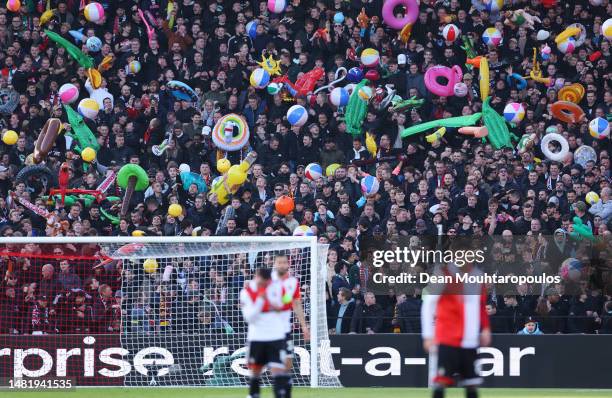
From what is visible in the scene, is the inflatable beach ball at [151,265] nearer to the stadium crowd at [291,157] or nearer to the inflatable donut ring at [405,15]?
the stadium crowd at [291,157]

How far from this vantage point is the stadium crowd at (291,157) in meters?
18.8

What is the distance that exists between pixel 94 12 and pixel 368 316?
31.4ft

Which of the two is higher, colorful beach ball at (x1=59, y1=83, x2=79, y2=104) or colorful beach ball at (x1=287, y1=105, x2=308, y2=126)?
colorful beach ball at (x1=59, y1=83, x2=79, y2=104)

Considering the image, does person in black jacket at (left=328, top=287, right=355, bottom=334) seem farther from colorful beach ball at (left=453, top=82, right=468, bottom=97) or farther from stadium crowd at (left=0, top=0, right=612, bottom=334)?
colorful beach ball at (left=453, top=82, right=468, bottom=97)

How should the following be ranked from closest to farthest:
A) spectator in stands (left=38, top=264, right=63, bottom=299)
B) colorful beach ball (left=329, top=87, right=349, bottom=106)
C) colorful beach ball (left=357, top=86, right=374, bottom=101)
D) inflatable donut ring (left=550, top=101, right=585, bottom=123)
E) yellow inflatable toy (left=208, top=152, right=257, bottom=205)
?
spectator in stands (left=38, top=264, right=63, bottom=299), yellow inflatable toy (left=208, top=152, right=257, bottom=205), inflatable donut ring (left=550, top=101, right=585, bottom=123), colorful beach ball (left=357, top=86, right=374, bottom=101), colorful beach ball (left=329, top=87, right=349, bottom=106)

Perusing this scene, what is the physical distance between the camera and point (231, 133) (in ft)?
74.4

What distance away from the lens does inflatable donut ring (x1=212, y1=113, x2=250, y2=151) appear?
74.4 ft

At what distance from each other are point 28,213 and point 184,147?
3.14 metres

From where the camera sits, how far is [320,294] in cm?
1842

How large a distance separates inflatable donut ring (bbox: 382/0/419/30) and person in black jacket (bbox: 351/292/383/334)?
7226 mm

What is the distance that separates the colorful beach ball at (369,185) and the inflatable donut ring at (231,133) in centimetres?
271

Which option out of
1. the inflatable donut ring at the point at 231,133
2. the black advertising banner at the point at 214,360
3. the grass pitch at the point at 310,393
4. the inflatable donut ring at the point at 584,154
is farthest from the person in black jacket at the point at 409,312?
the inflatable donut ring at the point at 231,133

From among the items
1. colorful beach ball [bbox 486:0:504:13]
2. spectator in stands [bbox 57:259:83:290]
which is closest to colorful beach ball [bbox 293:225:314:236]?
spectator in stands [bbox 57:259:83:290]

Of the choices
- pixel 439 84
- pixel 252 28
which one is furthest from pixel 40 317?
pixel 439 84
